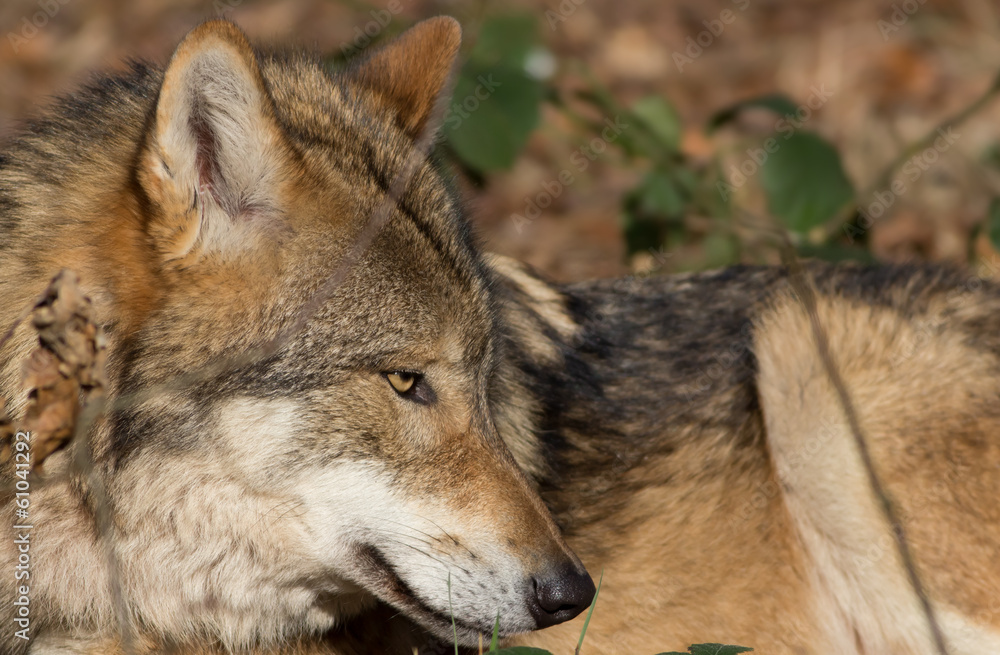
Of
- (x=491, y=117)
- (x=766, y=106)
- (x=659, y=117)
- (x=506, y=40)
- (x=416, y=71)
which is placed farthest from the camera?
(x=659, y=117)

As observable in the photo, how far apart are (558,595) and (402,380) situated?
0.79 m

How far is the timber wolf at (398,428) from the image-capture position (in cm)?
278

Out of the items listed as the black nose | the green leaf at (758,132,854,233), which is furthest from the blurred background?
the black nose

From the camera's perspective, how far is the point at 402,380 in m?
2.97

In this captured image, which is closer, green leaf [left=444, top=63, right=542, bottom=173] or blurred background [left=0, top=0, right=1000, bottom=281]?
green leaf [left=444, top=63, right=542, bottom=173]

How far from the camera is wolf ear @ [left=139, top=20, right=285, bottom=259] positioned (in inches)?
98.9

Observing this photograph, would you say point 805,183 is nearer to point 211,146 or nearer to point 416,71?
point 416,71

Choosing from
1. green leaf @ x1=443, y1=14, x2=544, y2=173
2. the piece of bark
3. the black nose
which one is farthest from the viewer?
green leaf @ x1=443, y1=14, x2=544, y2=173

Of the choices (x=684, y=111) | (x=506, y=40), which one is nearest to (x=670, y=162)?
(x=506, y=40)

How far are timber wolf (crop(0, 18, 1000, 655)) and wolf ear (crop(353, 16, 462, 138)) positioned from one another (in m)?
0.01

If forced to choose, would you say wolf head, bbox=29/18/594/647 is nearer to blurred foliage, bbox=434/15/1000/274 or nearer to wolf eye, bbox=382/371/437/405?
wolf eye, bbox=382/371/437/405

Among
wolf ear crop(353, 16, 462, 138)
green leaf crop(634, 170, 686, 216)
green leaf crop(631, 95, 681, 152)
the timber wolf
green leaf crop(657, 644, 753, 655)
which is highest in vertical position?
green leaf crop(631, 95, 681, 152)

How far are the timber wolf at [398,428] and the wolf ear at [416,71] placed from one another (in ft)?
0.04

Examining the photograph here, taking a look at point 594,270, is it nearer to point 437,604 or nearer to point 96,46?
point 437,604
